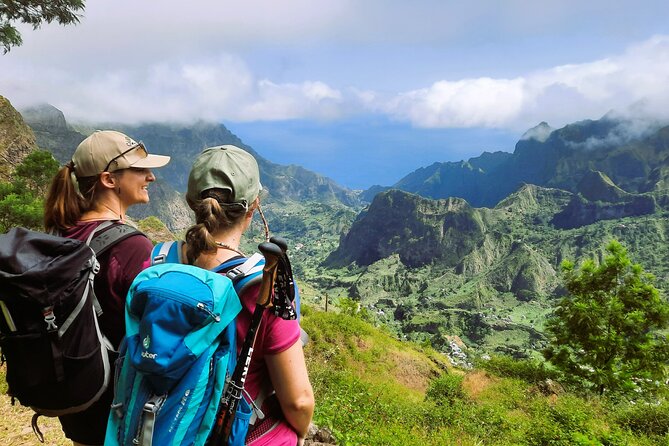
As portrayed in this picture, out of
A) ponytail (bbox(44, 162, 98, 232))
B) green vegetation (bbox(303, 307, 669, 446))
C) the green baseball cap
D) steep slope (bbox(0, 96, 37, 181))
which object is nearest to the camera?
the green baseball cap

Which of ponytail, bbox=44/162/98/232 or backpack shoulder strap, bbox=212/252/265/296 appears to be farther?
ponytail, bbox=44/162/98/232

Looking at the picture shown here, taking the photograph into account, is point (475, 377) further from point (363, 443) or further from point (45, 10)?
point (45, 10)

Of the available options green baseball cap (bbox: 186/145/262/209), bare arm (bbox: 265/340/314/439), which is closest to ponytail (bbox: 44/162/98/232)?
green baseball cap (bbox: 186/145/262/209)

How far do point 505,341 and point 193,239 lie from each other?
138 metres

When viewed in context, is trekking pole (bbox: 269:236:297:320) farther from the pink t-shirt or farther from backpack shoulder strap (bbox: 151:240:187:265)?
backpack shoulder strap (bbox: 151:240:187:265)

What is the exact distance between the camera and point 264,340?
192cm

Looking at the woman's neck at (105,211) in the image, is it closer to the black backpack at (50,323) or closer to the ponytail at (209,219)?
the black backpack at (50,323)

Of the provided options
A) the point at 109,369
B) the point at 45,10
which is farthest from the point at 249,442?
the point at 45,10

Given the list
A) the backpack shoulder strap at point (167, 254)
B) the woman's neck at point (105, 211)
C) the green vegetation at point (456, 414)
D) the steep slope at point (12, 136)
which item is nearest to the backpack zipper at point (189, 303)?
the backpack shoulder strap at point (167, 254)

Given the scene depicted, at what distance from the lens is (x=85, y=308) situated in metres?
2.21

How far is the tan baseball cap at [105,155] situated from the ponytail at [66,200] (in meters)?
0.07

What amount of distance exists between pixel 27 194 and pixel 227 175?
19.7m

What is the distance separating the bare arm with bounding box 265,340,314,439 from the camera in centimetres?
194

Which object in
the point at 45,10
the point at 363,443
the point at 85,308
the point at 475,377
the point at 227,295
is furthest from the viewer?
the point at 475,377
